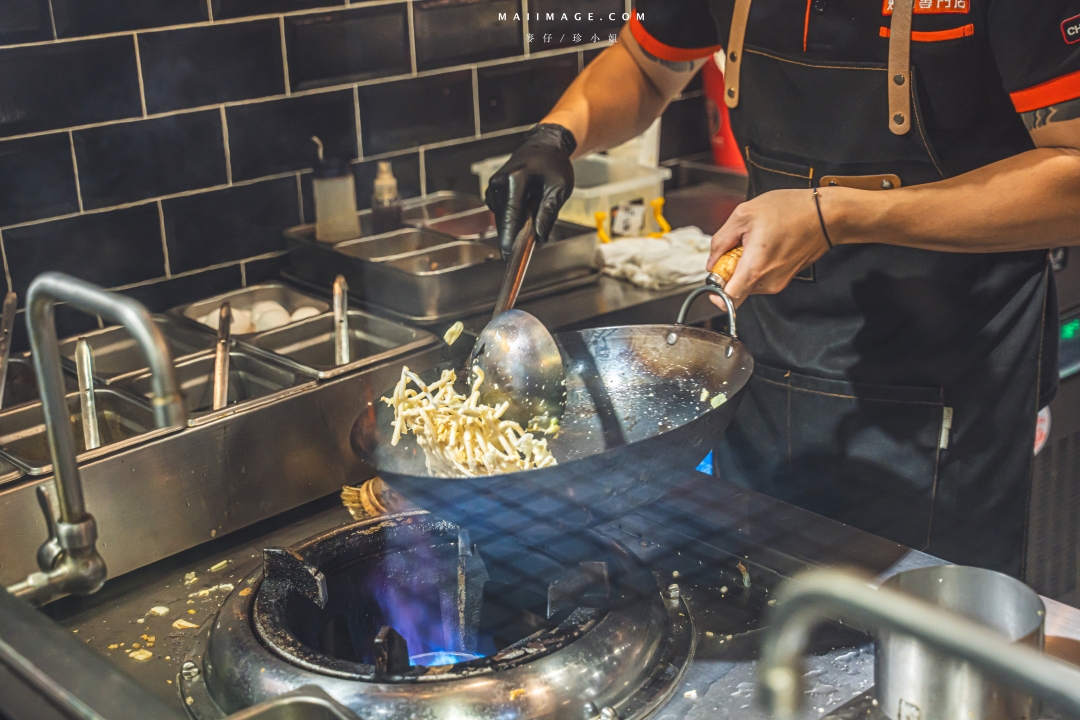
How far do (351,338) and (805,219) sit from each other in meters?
0.78

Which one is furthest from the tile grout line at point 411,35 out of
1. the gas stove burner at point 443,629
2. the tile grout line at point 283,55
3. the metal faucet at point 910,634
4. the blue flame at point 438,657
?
the metal faucet at point 910,634

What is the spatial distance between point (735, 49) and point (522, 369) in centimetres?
66

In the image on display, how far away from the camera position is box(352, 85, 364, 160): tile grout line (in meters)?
2.01

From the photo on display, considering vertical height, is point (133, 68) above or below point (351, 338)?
above

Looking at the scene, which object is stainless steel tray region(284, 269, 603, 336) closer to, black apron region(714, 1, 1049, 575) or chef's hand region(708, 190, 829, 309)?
black apron region(714, 1, 1049, 575)

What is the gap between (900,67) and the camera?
1.36 meters

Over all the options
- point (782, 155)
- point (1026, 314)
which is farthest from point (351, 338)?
point (1026, 314)

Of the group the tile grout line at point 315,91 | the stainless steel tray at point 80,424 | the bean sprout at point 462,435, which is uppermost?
the tile grout line at point 315,91

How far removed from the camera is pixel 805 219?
1262mm

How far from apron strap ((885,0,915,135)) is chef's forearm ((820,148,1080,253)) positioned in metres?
0.13

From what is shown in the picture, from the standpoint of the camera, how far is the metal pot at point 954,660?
0.76 meters

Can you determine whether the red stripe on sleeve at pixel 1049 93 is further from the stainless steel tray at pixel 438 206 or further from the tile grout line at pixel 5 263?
the tile grout line at pixel 5 263

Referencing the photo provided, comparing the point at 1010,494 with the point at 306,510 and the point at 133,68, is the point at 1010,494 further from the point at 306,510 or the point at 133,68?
the point at 133,68

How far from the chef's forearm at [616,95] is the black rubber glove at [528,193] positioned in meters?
0.17
